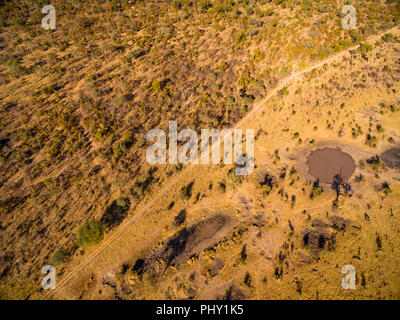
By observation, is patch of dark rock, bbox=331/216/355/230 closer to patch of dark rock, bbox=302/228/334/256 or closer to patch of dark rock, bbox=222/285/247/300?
patch of dark rock, bbox=302/228/334/256

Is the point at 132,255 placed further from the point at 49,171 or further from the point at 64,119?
the point at 64,119

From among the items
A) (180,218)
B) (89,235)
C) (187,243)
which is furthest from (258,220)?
(89,235)

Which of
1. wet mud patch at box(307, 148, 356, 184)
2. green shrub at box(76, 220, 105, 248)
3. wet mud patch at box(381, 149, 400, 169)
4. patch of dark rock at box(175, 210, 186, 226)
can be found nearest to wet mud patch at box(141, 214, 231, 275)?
patch of dark rock at box(175, 210, 186, 226)

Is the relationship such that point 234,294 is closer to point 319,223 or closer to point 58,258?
point 319,223

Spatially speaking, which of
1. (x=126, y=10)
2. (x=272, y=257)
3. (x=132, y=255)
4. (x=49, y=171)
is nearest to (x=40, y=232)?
(x=49, y=171)

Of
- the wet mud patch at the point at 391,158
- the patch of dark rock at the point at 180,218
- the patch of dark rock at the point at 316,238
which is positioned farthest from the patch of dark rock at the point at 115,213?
the wet mud patch at the point at 391,158
